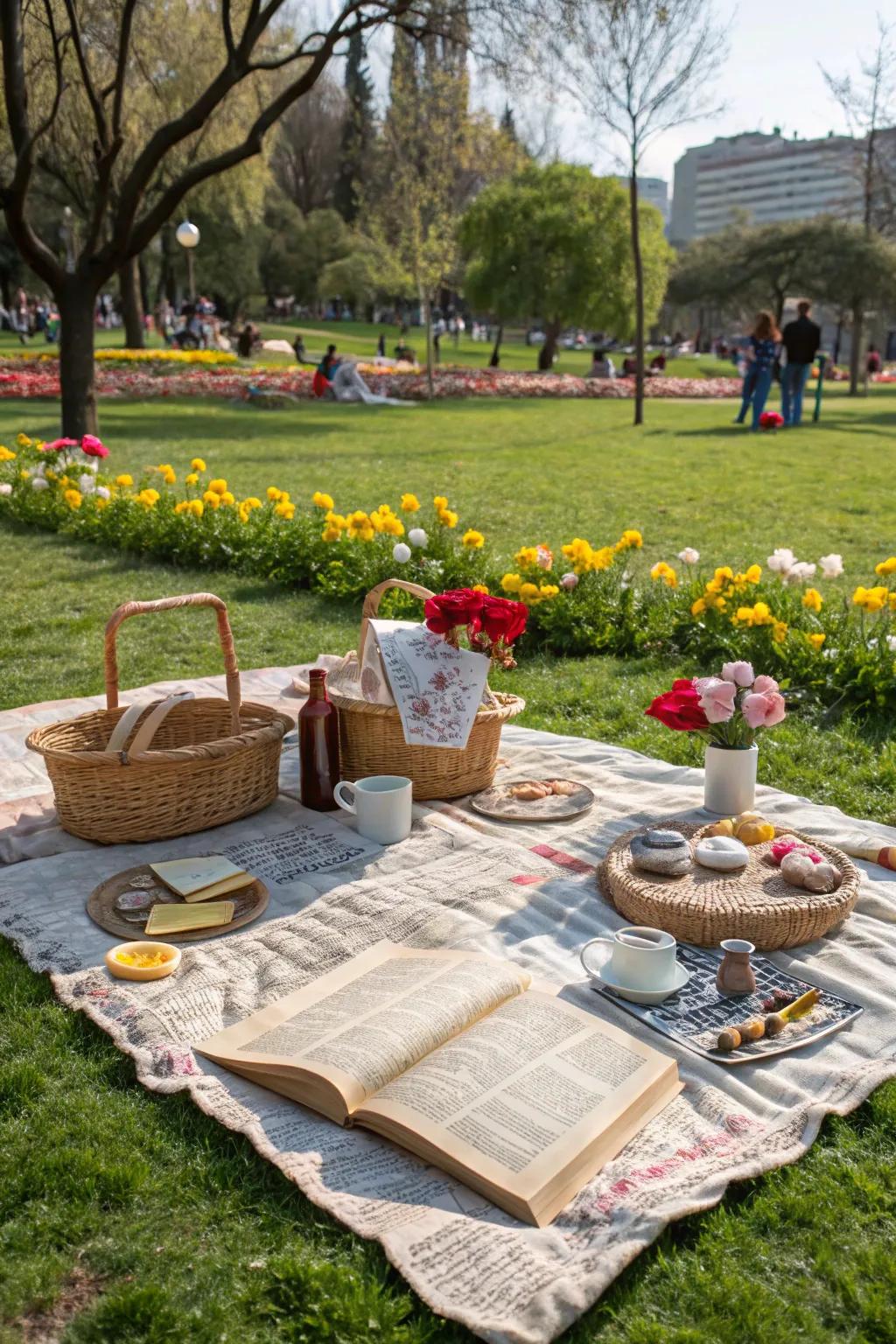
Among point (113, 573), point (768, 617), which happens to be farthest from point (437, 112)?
point (768, 617)

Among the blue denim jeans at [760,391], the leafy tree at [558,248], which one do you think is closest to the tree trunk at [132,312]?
the leafy tree at [558,248]

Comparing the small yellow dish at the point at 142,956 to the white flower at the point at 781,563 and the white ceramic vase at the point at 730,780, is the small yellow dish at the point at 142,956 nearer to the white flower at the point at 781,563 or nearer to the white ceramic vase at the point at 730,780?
the white ceramic vase at the point at 730,780

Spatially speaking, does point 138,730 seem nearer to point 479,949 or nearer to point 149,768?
point 149,768

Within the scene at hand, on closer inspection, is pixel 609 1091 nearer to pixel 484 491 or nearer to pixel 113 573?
pixel 113 573

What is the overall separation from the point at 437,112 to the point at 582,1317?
30662mm

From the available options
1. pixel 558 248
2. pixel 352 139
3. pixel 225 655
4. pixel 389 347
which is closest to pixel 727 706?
pixel 225 655

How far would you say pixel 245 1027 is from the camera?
Answer: 285 centimetres

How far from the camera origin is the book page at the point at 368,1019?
2566mm

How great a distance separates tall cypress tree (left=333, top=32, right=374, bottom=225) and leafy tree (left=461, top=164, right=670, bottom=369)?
110 feet

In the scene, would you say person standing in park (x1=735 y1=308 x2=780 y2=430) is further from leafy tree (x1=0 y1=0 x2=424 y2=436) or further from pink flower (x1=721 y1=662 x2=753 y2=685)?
pink flower (x1=721 y1=662 x2=753 y2=685)

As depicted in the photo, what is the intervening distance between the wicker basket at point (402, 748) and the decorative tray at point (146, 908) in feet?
2.62

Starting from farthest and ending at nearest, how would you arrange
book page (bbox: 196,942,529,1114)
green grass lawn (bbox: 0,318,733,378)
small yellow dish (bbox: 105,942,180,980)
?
green grass lawn (bbox: 0,318,733,378) → small yellow dish (bbox: 105,942,180,980) → book page (bbox: 196,942,529,1114)

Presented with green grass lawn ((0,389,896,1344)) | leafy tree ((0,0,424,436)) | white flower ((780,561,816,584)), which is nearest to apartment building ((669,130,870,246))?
leafy tree ((0,0,424,436))

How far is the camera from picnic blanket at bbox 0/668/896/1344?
7.16 ft
